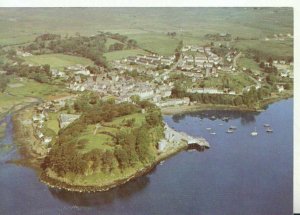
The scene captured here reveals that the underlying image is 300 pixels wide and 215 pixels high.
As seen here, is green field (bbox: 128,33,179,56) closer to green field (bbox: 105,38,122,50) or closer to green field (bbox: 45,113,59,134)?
green field (bbox: 105,38,122,50)

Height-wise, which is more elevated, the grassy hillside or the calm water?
the grassy hillside

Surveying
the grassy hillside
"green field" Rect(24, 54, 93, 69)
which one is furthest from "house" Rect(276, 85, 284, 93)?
"green field" Rect(24, 54, 93, 69)

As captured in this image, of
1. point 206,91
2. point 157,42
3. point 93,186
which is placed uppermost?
point 157,42

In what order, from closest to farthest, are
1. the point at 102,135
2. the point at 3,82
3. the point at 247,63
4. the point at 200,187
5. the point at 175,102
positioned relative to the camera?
the point at 3,82, the point at 200,187, the point at 102,135, the point at 247,63, the point at 175,102

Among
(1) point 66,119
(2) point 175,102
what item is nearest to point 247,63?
(2) point 175,102

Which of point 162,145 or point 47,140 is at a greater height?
point 47,140

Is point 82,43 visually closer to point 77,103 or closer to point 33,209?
A: point 77,103

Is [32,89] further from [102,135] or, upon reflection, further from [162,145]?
[162,145]

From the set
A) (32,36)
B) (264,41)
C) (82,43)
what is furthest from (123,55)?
(264,41)
